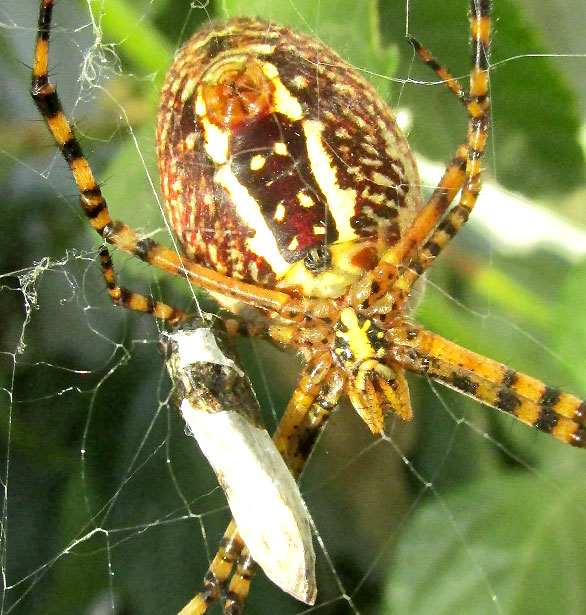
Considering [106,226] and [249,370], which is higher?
[106,226]

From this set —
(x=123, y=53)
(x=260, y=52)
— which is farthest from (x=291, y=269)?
(x=123, y=53)

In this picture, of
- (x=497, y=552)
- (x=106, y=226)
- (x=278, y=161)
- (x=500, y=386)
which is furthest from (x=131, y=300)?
(x=497, y=552)

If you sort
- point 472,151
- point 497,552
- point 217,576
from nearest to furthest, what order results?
1. point 472,151
2. point 217,576
3. point 497,552

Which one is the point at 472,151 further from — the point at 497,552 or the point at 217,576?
the point at 497,552

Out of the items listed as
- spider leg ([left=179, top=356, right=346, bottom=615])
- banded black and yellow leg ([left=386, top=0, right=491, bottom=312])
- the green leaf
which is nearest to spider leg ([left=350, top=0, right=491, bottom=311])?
banded black and yellow leg ([left=386, top=0, right=491, bottom=312])

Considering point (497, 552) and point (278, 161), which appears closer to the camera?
point (278, 161)

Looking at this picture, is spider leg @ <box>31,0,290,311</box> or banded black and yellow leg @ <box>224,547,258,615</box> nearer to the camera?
spider leg @ <box>31,0,290,311</box>

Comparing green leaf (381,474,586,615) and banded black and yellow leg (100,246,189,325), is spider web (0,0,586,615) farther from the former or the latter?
banded black and yellow leg (100,246,189,325)
